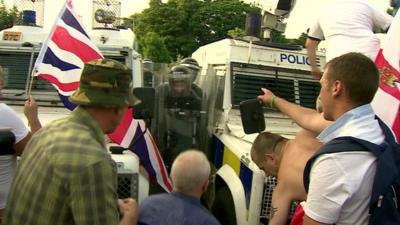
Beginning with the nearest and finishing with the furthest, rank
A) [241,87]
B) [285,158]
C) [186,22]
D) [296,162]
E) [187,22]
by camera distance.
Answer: [296,162] → [285,158] → [241,87] → [186,22] → [187,22]

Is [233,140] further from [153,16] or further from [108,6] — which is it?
[153,16]

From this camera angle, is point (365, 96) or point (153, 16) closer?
point (365, 96)

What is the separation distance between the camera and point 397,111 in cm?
298

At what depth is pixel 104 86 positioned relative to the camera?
2059 millimetres

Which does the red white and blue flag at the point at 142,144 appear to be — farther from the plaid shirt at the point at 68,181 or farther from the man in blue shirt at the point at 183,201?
the plaid shirt at the point at 68,181

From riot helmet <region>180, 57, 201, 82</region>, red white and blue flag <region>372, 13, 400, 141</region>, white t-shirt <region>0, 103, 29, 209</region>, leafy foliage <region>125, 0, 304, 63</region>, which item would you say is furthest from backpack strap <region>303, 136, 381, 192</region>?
leafy foliage <region>125, 0, 304, 63</region>

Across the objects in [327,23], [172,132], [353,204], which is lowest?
[172,132]

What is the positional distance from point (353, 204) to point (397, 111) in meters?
1.24

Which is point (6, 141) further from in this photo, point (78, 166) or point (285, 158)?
point (285, 158)

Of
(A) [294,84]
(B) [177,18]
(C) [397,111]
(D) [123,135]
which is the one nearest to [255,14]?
(A) [294,84]

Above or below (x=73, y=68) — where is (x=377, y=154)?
below

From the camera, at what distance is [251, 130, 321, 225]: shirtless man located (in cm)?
334

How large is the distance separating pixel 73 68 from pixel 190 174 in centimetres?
221

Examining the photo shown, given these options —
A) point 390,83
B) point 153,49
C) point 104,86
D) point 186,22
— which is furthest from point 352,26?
point 186,22
